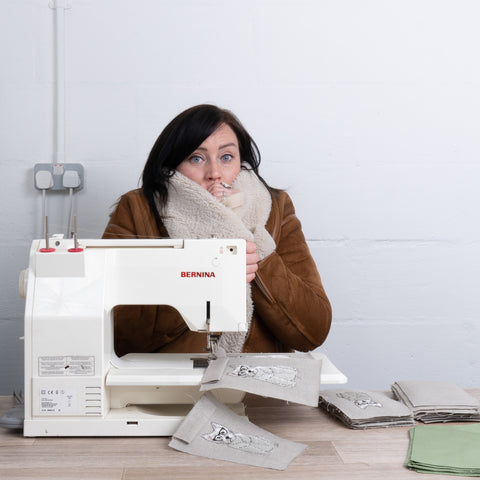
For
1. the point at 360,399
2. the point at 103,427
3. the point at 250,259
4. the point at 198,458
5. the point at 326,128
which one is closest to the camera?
the point at 198,458

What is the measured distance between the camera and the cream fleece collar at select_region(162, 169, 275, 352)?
1.76 metres

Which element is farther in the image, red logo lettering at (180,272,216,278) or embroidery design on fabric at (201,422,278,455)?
red logo lettering at (180,272,216,278)

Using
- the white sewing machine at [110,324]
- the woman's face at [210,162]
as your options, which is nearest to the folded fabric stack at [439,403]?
the white sewing machine at [110,324]

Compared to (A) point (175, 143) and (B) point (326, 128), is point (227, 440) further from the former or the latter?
(B) point (326, 128)

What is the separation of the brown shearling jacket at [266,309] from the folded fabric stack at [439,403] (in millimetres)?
487

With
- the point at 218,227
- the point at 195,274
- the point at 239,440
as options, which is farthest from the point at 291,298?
the point at 239,440

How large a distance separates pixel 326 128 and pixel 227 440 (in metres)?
1.42

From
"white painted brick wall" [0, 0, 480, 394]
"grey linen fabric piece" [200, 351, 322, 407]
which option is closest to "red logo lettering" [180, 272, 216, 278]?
"grey linen fabric piece" [200, 351, 322, 407]

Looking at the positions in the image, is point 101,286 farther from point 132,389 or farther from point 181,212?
point 181,212

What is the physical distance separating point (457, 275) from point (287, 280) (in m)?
0.89

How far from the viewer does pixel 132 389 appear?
1216mm

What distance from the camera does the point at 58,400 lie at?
3.84 ft

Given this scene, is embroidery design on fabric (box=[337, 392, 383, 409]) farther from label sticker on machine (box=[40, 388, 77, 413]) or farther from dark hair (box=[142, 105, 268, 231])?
dark hair (box=[142, 105, 268, 231])

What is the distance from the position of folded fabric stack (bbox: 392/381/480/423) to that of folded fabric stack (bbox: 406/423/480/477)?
39 millimetres
